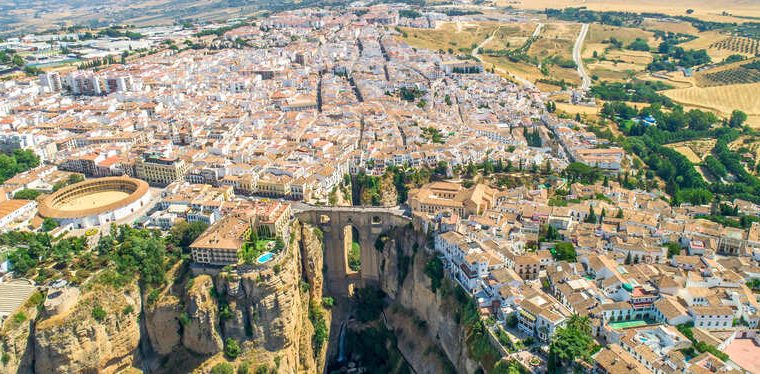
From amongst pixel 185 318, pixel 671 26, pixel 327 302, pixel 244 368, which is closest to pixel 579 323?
pixel 244 368

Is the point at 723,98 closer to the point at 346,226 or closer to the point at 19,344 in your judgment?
the point at 346,226

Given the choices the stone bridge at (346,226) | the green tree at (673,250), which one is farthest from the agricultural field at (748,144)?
the stone bridge at (346,226)

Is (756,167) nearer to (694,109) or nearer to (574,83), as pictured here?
(694,109)

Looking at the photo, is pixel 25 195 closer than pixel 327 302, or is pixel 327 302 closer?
pixel 327 302

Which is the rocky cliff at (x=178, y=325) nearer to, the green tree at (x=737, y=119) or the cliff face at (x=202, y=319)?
the cliff face at (x=202, y=319)

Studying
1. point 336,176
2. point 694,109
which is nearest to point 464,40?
point 694,109

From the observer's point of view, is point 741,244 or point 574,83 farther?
point 574,83
